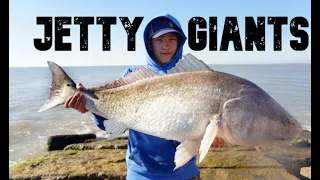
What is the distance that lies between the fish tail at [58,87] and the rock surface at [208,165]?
2790 millimetres

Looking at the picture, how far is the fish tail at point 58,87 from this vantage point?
10.4ft

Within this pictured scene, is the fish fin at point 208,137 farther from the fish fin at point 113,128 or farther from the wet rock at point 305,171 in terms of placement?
the wet rock at point 305,171

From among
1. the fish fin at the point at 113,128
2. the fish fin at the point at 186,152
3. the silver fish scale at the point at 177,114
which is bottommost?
the fish fin at the point at 186,152

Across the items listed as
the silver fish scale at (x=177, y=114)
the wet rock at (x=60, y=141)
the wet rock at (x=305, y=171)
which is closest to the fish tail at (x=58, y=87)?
the silver fish scale at (x=177, y=114)

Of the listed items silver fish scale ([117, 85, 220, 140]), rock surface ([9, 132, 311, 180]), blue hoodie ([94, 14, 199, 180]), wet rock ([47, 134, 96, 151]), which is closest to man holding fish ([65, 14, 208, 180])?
blue hoodie ([94, 14, 199, 180])

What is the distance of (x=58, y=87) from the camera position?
10.7 feet

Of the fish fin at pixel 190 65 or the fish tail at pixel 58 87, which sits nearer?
the fish fin at pixel 190 65

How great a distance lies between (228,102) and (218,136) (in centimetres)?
30

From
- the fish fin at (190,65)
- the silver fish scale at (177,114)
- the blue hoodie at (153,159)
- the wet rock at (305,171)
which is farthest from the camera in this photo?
the wet rock at (305,171)

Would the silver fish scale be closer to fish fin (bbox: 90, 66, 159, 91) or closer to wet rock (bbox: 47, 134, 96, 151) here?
fish fin (bbox: 90, 66, 159, 91)

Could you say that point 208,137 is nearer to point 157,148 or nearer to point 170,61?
point 157,148

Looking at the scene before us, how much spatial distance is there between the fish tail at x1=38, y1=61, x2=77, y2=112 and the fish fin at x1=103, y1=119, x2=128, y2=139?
54 cm
